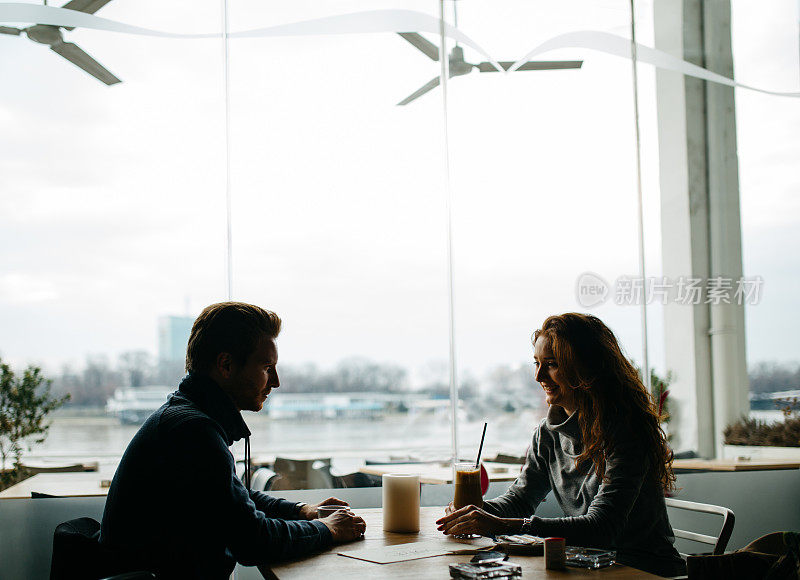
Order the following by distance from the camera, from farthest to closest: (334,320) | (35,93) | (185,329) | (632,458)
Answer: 1. (334,320)
2. (185,329)
3. (35,93)
4. (632,458)

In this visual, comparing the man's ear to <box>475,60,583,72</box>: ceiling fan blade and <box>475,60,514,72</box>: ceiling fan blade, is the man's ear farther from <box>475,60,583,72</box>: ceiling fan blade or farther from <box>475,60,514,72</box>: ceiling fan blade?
<box>475,60,583,72</box>: ceiling fan blade

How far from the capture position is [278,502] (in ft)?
7.61

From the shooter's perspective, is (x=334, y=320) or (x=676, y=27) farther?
(x=676, y=27)

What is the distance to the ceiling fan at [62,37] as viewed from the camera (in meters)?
3.81

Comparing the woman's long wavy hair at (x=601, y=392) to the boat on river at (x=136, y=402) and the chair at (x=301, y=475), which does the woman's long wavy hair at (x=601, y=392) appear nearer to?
the chair at (x=301, y=475)

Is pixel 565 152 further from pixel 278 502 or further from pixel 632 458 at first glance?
pixel 278 502

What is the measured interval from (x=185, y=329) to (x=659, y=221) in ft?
9.68

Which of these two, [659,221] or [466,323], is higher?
[659,221]

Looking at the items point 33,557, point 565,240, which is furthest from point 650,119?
point 33,557

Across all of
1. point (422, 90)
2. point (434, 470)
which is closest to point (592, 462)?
point (434, 470)

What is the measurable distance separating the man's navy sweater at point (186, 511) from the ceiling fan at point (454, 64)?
2.94 meters

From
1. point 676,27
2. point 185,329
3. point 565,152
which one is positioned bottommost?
point 185,329

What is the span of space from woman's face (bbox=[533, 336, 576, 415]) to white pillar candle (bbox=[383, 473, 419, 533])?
0.58 metres

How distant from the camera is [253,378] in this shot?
2.11 metres
